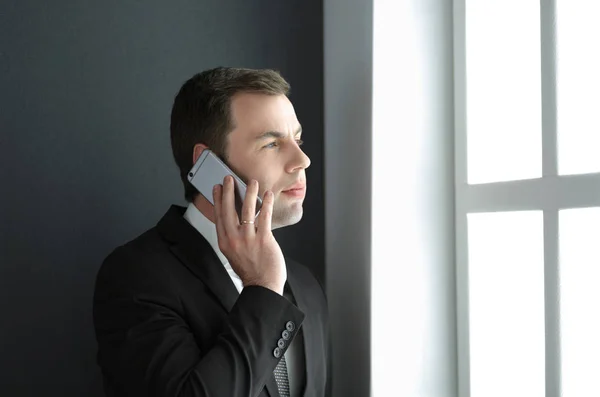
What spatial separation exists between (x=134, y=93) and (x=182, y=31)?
0.24 metres

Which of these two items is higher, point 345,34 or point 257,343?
point 345,34

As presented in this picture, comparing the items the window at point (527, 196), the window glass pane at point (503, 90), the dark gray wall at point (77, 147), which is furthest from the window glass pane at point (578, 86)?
the dark gray wall at point (77, 147)

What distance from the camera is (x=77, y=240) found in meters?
1.75

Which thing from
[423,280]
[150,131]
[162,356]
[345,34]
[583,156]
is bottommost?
[162,356]

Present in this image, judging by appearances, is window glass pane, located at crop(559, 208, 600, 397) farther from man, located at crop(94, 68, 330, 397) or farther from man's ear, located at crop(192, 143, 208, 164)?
man's ear, located at crop(192, 143, 208, 164)

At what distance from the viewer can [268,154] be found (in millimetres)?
1545

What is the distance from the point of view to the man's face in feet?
5.04

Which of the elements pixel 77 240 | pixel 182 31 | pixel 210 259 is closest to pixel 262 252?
pixel 210 259

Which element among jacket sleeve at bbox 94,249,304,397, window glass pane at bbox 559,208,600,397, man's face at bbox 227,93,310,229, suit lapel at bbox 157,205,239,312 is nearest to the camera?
jacket sleeve at bbox 94,249,304,397

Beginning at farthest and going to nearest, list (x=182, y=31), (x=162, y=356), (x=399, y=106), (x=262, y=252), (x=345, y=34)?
1. (x=182, y=31)
2. (x=345, y=34)
3. (x=399, y=106)
4. (x=262, y=252)
5. (x=162, y=356)

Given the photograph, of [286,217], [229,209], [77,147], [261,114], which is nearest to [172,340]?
[229,209]

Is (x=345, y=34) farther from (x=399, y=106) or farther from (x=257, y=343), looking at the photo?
(x=257, y=343)

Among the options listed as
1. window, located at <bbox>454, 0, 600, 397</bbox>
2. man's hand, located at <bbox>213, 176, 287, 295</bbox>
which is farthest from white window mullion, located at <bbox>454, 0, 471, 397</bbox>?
man's hand, located at <bbox>213, 176, 287, 295</bbox>

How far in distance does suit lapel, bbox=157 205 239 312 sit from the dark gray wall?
13.3 inches
